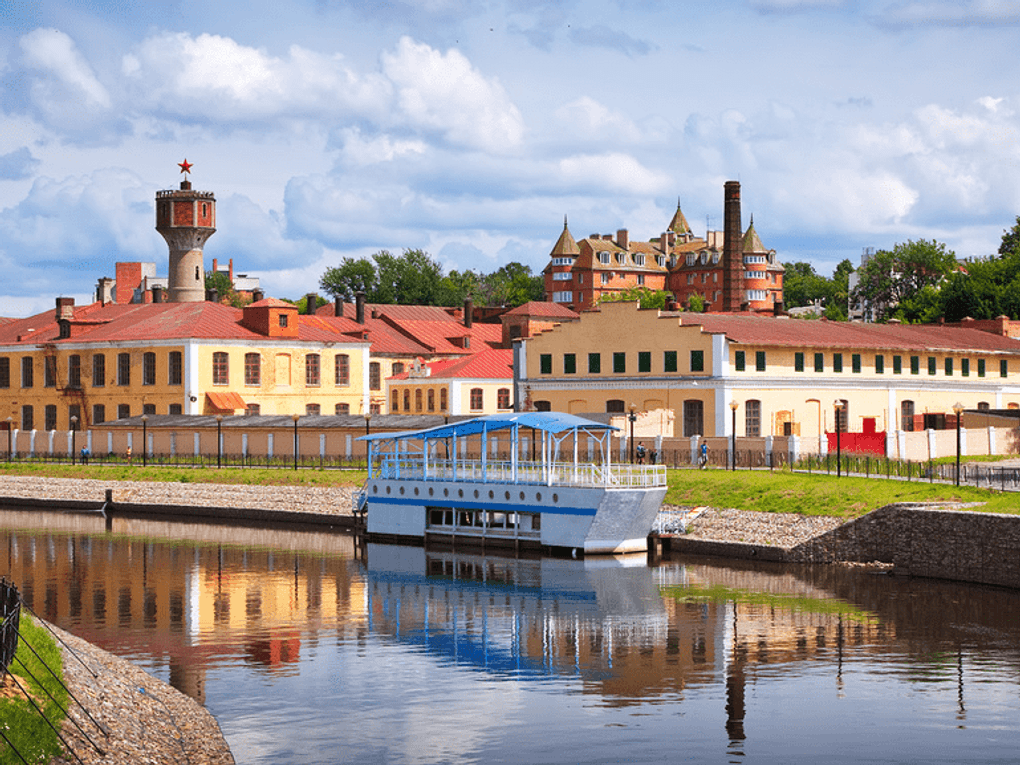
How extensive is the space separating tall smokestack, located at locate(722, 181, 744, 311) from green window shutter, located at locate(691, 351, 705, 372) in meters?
24.0

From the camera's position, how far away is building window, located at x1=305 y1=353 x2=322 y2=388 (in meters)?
90.1

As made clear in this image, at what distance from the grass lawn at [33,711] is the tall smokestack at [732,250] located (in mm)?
74242

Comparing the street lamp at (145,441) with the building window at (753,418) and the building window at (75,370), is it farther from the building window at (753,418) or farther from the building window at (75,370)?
the building window at (753,418)

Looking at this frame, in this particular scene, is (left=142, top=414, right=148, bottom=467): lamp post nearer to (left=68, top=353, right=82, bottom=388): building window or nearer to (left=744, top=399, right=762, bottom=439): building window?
(left=68, top=353, right=82, bottom=388): building window

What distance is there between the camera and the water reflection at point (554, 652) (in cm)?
2464

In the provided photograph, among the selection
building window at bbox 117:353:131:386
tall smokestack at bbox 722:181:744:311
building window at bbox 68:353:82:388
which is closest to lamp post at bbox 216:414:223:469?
building window at bbox 117:353:131:386

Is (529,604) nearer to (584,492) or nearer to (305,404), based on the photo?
(584,492)

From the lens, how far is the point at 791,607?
38.2 m

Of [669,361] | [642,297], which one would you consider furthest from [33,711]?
[642,297]

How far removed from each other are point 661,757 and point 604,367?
50.1m

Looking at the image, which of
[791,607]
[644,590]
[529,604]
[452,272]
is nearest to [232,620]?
[529,604]

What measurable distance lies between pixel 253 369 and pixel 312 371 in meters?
4.44

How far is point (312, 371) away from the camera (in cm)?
9038

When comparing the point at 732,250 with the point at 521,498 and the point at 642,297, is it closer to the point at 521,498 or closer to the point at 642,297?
the point at 521,498
